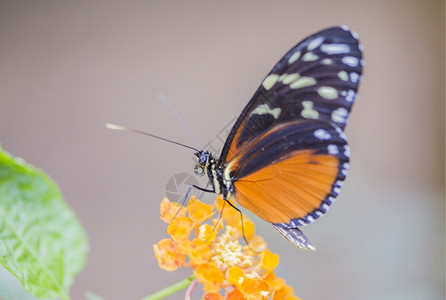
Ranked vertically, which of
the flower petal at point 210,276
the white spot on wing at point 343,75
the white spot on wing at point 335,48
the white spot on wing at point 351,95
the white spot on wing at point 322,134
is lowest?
the flower petal at point 210,276

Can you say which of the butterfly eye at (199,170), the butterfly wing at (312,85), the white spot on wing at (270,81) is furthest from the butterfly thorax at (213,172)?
the white spot on wing at (270,81)

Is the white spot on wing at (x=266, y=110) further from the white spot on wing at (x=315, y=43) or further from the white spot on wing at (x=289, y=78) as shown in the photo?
the white spot on wing at (x=315, y=43)

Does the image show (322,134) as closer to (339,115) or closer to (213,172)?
(339,115)

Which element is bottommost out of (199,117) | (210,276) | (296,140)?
(210,276)

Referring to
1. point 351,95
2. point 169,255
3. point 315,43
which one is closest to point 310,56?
point 315,43

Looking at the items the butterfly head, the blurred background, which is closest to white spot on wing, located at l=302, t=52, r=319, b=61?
the butterfly head

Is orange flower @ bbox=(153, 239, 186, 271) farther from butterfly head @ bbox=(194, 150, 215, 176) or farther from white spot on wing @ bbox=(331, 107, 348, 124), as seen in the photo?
white spot on wing @ bbox=(331, 107, 348, 124)

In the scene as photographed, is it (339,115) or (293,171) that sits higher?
(339,115)

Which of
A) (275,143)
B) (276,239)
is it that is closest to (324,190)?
(275,143)
